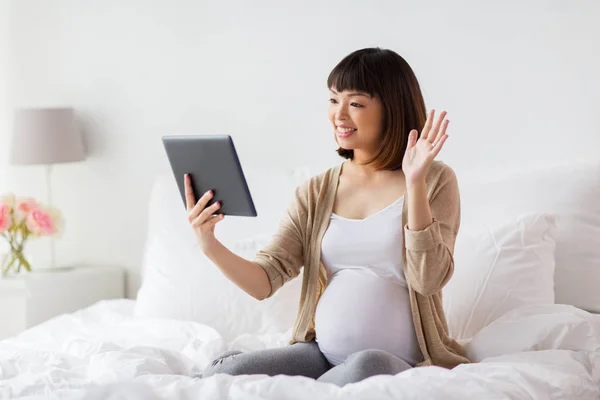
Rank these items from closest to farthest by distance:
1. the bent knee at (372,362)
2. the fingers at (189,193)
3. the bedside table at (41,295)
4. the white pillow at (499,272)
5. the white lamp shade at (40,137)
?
the bent knee at (372,362) < the fingers at (189,193) < the white pillow at (499,272) < the bedside table at (41,295) < the white lamp shade at (40,137)

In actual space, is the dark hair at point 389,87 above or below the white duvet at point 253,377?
above

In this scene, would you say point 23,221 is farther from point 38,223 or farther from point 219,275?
point 219,275

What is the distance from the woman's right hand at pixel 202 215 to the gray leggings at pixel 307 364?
0.83 ft

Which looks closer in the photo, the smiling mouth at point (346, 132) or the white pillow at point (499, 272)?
the smiling mouth at point (346, 132)

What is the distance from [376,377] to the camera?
161 cm

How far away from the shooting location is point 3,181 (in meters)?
3.68

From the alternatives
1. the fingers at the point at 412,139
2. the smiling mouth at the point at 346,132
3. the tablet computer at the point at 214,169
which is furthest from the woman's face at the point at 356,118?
the tablet computer at the point at 214,169

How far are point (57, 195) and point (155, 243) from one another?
941mm

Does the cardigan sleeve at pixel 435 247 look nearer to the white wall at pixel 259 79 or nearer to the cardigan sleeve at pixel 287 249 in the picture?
the cardigan sleeve at pixel 287 249

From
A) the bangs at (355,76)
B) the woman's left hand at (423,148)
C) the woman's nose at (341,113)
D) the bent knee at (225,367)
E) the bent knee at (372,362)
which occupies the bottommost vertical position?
the bent knee at (225,367)

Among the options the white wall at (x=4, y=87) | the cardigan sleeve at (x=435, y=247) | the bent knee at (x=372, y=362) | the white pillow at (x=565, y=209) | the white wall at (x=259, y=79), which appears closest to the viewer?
the bent knee at (x=372, y=362)

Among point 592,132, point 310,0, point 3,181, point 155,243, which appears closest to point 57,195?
point 3,181

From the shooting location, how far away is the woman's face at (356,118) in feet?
6.45

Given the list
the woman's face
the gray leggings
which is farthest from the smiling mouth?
the gray leggings
